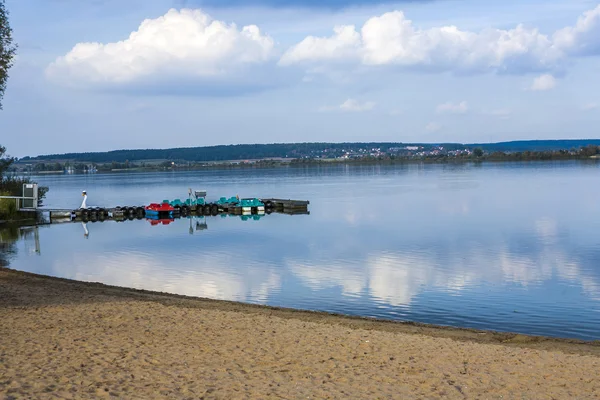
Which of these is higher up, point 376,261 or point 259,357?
point 259,357

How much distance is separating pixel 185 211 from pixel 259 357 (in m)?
42.8

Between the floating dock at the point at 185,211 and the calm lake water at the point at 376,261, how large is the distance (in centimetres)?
299

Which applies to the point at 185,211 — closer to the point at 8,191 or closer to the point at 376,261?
the point at 8,191

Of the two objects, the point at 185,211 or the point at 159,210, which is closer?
the point at 159,210

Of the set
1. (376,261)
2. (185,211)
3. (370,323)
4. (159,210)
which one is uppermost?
(159,210)

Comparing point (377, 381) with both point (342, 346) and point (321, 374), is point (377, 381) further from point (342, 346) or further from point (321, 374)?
point (342, 346)

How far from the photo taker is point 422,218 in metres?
43.1

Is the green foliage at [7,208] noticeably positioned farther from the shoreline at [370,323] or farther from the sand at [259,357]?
the sand at [259,357]

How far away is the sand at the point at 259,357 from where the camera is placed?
8164 mm

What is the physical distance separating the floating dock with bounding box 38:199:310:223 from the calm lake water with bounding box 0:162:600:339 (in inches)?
118

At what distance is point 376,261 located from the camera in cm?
2520

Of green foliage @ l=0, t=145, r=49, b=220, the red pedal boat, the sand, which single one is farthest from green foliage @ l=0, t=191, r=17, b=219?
the sand

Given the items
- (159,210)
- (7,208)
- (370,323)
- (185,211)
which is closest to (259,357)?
(370,323)

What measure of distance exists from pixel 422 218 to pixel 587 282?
23260mm
